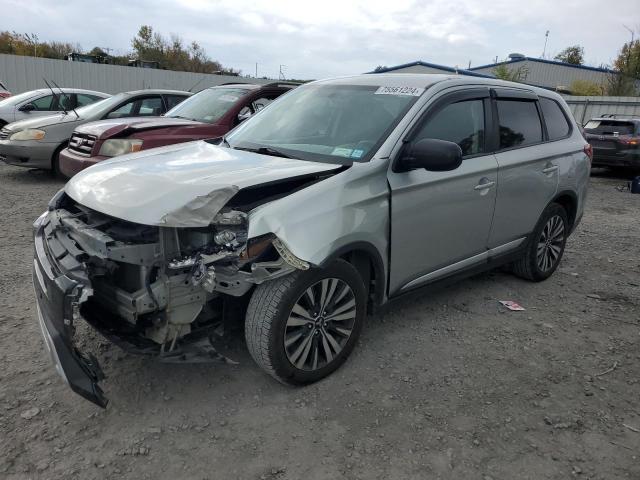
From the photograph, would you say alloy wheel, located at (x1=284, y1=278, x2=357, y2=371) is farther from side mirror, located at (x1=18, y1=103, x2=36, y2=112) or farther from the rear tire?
side mirror, located at (x1=18, y1=103, x2=36, y2=112)

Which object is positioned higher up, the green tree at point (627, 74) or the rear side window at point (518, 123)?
Result: the green tree at point (627, 74)

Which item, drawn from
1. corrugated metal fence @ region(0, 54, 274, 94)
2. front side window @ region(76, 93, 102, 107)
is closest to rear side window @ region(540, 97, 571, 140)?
front side window @ region(76, 93, 102, 107)

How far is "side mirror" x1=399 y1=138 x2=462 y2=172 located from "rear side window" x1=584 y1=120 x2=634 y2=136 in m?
11.6

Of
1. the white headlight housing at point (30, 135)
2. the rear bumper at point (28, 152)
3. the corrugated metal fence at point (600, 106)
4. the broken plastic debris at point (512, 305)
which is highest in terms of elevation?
the corrugated metal fence at point (600, 106)

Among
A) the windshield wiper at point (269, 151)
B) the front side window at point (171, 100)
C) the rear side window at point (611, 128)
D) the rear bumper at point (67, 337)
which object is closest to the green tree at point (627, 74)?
the rear side window at point (611, 128)

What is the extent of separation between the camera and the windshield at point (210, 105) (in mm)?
7070

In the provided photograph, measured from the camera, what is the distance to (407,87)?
358 centimetres

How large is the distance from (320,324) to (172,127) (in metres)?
4.48

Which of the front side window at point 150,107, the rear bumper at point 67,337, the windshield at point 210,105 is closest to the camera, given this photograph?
the rear bumper at point 67,337

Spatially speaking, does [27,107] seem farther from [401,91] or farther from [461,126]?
[461,126]

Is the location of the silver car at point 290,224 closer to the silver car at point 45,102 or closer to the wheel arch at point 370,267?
the wheel arch at point 370,267

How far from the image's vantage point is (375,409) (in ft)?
9.37

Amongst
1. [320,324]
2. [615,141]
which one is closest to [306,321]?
[320,324]

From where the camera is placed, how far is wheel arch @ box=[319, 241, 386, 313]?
3.02 metres
